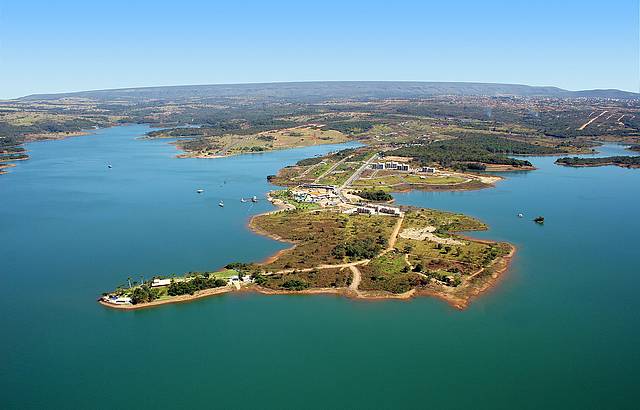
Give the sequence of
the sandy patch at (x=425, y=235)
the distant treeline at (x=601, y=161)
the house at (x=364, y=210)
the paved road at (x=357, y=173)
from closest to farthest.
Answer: the sandy patch at (x=425, y=235) < the house at (x=364, y=210) < the paved road at (x=357, y=173) < the distant treeline at (x=601, y=161)

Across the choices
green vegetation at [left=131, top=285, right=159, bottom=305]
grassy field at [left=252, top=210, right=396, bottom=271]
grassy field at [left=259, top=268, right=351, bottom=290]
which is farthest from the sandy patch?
green vegetation at [left=131, top=285, right=159, bottom=305]

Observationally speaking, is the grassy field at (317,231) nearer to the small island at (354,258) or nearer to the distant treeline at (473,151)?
the small island at (354,258)

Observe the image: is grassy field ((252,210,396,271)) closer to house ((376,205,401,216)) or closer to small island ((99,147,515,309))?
small island ((99,147,515,309))

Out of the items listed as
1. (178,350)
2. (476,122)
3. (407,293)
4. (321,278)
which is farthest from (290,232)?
(476,122)

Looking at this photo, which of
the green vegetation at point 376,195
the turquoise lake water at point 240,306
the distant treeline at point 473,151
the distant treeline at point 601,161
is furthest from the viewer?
the distant treeline at point 473,151

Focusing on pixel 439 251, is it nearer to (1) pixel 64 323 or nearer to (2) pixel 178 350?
(2) pixel 178 350

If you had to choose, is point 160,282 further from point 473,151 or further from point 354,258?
point 473,151

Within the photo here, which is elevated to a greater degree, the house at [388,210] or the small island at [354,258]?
the house at [388,210]

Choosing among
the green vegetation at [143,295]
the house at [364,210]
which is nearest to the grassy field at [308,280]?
the green vegetation at [143,295]
